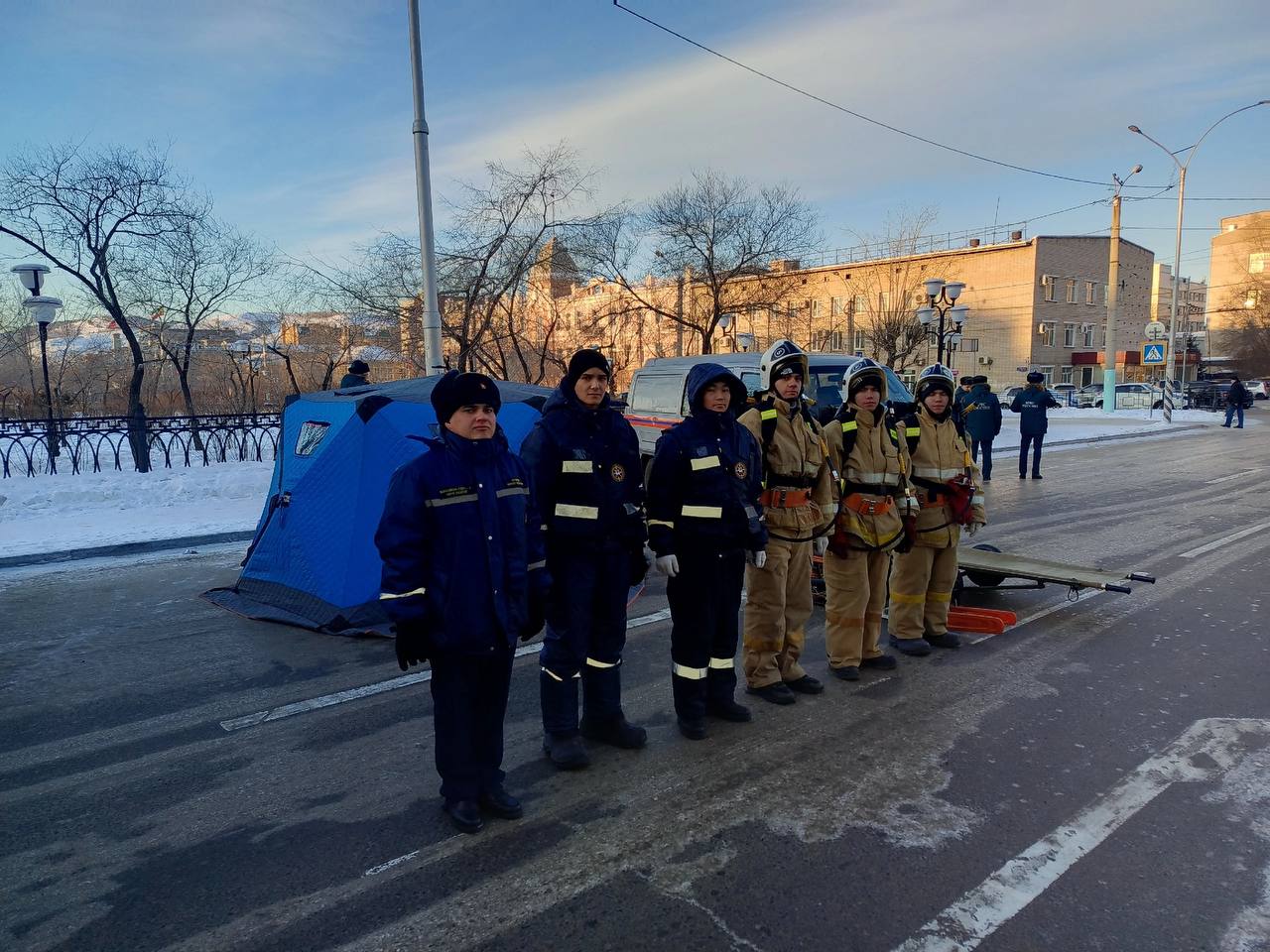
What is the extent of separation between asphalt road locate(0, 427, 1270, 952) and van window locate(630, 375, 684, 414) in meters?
6.47

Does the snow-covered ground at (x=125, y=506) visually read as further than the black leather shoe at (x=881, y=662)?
Yes

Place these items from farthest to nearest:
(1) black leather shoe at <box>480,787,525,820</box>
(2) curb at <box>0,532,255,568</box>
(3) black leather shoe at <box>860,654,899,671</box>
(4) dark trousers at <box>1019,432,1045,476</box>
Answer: (4) dark trousers at <box>1019,432,1045,476</box> < (2) curb at <box>0,532,255,568</box> < (3) black leather shoe at <box>860,654,899,671</box> < (1) black leather shoe at <box>480,787,525,820</box>

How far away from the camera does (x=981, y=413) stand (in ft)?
45.1

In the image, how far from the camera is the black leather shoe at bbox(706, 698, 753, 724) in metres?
4.28

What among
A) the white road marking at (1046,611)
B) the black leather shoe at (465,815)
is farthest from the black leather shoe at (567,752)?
the white road marking at (1046,611)

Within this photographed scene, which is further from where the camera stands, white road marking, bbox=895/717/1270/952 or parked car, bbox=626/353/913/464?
parked car, bbox=626/353/913/464

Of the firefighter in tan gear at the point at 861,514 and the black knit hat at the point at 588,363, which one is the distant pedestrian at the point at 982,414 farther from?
the black knit hat at the point at 588,363

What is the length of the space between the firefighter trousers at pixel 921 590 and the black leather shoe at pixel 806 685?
3.53ft

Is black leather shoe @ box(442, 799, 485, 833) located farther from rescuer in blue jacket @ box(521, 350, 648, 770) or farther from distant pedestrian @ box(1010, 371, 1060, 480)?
distant pedestrian @ box(1010, 371, 1060, 480)

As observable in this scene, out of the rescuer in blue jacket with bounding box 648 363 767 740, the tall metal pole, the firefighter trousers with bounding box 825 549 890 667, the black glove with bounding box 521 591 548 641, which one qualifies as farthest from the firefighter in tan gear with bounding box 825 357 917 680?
the tall metal pole

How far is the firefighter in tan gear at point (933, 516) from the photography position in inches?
210

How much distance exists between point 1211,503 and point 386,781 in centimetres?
1222

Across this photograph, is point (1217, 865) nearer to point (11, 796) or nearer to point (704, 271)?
point (11, 796)

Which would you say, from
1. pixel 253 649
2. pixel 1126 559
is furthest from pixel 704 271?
pixel 253 649
